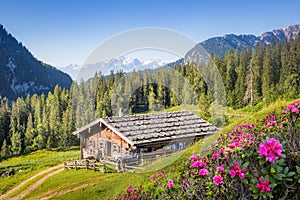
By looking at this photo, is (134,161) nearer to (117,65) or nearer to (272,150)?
(117,65)

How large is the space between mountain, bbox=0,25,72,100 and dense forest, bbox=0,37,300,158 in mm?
97976

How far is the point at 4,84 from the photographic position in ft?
527

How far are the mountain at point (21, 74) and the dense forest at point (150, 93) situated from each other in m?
98.0

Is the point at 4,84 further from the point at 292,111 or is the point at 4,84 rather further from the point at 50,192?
the point at 292,111

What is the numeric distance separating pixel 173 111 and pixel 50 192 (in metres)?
6.73

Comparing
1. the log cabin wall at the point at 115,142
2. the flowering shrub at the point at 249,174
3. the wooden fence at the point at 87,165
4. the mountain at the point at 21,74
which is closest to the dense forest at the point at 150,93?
the log cabin wall at the point at 115,142

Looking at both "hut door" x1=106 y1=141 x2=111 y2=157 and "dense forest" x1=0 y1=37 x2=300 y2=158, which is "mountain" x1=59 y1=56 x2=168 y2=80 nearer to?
"dense forest" x1=0 y1=37 x2=300 y2=158

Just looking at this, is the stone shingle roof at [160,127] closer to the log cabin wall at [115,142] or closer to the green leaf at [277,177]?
the log cabin wall at [115,142]

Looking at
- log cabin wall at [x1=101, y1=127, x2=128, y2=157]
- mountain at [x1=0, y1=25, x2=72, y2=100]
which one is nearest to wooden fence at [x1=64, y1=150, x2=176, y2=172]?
log cabin wall at [x1=101, y1=127, x2=128, y2=157]

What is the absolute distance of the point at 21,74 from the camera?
569 feet

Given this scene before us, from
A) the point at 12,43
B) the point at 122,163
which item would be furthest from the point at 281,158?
the point at 12,43

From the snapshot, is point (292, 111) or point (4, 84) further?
point (4, 84)

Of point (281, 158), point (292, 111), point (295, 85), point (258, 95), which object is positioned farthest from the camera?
point (258, 95)

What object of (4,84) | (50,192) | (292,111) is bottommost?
(50,192)
